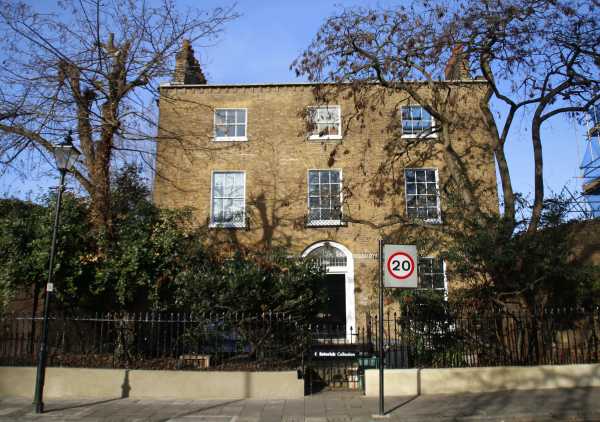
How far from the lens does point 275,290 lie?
34.1 ft

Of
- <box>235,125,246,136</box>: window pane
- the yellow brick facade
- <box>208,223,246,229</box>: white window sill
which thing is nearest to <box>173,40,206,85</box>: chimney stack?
the yellow brick facade

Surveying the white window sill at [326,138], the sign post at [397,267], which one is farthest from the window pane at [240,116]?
the sign post at [397,267]

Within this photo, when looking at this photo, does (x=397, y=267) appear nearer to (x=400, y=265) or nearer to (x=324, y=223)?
(x=400, y=265)

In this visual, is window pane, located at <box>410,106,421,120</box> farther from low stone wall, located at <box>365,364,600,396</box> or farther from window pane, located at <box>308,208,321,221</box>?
low stone wall, located at <box>365,364,600,396</box>

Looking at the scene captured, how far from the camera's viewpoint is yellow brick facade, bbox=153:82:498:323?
16641 millimetres

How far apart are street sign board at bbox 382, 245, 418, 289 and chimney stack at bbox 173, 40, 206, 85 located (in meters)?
8.01

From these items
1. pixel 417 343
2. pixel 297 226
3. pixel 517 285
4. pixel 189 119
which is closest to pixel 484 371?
pixel 417 343

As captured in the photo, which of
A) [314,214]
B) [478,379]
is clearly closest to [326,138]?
[314,214]

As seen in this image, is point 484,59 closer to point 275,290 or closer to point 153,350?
point 275,290

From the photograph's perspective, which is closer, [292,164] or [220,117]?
[292,164]

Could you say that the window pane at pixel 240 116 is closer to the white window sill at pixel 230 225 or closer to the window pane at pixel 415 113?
the white window sill at pixel 230 225

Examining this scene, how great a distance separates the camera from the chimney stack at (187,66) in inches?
529

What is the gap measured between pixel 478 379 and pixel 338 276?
7736 mm

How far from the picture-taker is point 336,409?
8.30 metres
